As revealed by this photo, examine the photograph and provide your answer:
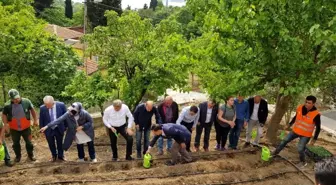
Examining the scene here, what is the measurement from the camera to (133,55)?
35.2 feet

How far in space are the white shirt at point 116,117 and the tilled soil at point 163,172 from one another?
873 millimetres

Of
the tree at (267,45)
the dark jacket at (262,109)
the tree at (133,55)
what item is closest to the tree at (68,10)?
the tree at (133,55)

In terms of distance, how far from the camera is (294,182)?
7.05 metres

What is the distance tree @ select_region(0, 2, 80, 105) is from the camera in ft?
39.1

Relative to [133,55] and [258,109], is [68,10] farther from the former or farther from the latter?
[258,109]

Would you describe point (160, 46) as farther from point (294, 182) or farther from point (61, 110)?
point (294, 182)

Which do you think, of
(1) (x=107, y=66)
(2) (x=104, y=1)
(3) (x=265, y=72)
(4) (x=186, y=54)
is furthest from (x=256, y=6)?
(2) (x=104, y=1)

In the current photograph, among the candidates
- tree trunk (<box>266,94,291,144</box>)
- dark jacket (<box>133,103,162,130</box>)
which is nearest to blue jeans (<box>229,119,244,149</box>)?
tree trunk (<box>266,94,291,144</box>)

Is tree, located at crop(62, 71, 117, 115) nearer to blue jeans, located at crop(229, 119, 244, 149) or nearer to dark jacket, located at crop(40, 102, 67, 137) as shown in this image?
dark jacket, located at crop(40, 102, 67, 137)

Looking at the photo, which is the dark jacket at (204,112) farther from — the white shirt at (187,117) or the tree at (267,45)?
the tree at (267,45)

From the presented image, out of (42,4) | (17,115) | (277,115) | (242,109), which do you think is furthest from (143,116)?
(42,4)

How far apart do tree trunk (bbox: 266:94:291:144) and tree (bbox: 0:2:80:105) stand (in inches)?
292

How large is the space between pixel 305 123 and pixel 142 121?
11.8ft

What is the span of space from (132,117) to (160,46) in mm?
3622
